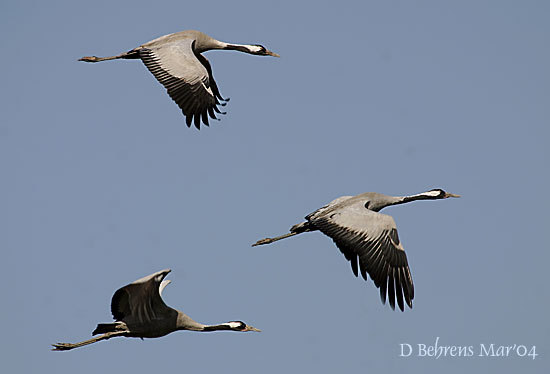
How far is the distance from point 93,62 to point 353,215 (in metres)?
5.15

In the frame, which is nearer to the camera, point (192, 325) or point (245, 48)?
point (192, 325)

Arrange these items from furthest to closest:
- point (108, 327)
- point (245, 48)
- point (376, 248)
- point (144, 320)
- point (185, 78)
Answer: point (245, 48) → point (185, 78) → point (376, 248) → point (108, 327) → point (144, 320)

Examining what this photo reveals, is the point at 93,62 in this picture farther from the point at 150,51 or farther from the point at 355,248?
the point at 355,248

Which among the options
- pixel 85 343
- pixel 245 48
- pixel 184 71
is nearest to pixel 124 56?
pixel 184 71

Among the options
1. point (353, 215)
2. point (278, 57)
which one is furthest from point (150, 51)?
point (353, 215)

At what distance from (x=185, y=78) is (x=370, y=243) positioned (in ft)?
11.9

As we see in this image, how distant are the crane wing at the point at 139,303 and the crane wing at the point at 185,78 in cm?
302

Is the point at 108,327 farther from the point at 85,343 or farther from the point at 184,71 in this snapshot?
the point at 184,71

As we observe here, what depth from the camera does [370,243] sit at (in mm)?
14023

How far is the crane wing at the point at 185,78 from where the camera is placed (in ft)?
50.5

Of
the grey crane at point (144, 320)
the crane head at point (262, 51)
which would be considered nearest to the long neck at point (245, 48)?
the crane head at point (262, 51)

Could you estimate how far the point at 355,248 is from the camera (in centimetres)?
1407

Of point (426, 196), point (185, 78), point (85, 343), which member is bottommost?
point (85, 343)

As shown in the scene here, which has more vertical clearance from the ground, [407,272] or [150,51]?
[150,51]
